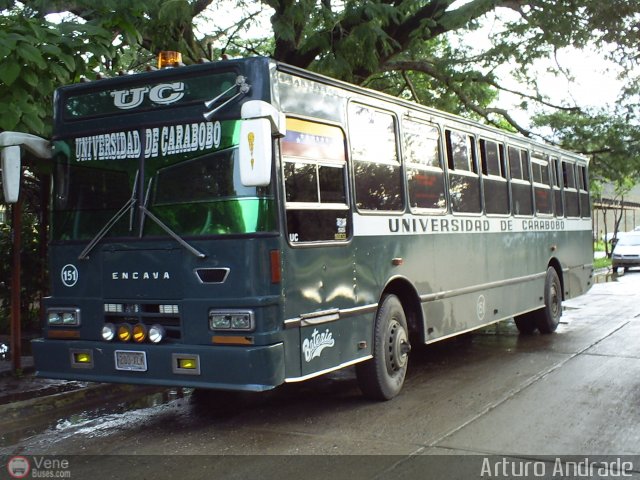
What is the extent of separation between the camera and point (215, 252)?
584 cm

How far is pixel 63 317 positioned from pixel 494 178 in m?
5.99

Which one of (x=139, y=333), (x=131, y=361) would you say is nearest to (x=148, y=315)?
(x=139, y=333)

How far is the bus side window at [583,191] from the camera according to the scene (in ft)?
45.7

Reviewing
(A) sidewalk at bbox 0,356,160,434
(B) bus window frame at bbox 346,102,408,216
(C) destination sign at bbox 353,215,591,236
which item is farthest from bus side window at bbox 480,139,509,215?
(A) sidewalk at bbox 0,356,160,434

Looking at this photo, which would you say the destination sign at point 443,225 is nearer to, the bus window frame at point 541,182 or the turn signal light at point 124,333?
the bus window frame at point 541,182

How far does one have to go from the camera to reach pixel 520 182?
428 inches

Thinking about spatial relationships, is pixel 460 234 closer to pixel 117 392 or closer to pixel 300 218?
pixel 300 218

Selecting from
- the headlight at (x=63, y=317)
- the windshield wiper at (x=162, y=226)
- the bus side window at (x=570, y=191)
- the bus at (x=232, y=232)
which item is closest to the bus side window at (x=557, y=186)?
the bus side window at (x=570, y=191)

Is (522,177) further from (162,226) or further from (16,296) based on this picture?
(16,296)

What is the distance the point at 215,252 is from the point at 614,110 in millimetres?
14091

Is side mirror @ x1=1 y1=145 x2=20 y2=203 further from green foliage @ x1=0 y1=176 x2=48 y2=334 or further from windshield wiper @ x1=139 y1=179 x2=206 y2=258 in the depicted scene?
green foliage @ x1=0 y1=176 x2=48 y2=334

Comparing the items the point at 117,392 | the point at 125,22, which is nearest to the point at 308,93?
the point at 125,22

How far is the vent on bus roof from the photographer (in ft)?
19.0

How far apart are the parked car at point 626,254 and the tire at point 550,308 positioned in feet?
57.9
